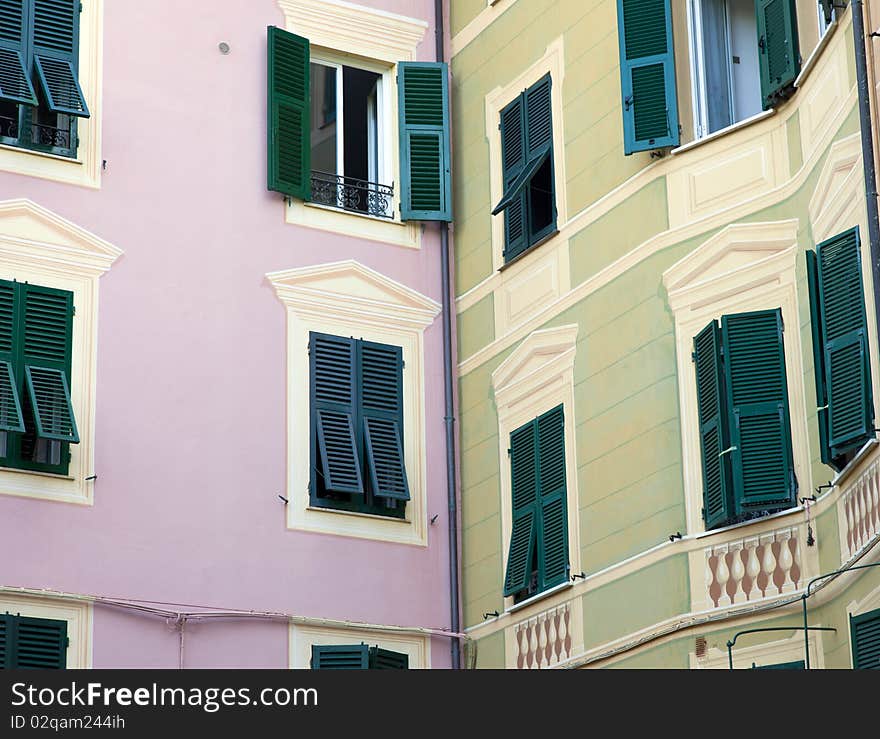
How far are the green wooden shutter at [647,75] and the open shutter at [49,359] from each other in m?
4.65

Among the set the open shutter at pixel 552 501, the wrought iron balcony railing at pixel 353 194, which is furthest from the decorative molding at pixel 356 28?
the open shutter at pixel 552 501

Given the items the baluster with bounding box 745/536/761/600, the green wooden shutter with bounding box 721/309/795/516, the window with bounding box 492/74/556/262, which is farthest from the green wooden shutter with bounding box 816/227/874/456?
the window with bounding box 492/74/556/262

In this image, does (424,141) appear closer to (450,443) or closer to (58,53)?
(450,443)

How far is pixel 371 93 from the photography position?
1966 cm

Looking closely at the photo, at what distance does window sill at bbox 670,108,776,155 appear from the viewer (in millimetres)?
15453

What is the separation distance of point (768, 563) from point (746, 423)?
979 mm

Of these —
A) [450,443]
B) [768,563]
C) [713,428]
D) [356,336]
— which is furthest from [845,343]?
[356,336]

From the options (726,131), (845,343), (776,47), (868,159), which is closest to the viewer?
(868,159)

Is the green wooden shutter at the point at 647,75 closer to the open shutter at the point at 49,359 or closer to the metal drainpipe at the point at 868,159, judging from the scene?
the metal drainpipe at the point at 868,159

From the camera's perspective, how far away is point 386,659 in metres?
17.4

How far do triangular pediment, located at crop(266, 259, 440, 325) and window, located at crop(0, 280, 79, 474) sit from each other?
2044 millimetres

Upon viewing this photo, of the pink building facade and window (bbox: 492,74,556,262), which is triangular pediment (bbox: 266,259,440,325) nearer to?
the pink building facade

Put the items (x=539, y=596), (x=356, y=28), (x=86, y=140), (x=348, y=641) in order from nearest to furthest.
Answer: (x=539, y=596) < (x=348, y=641) < (x=86, y=140) < (x=356, y=28)

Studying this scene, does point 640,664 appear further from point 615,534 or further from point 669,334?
point 669,334
